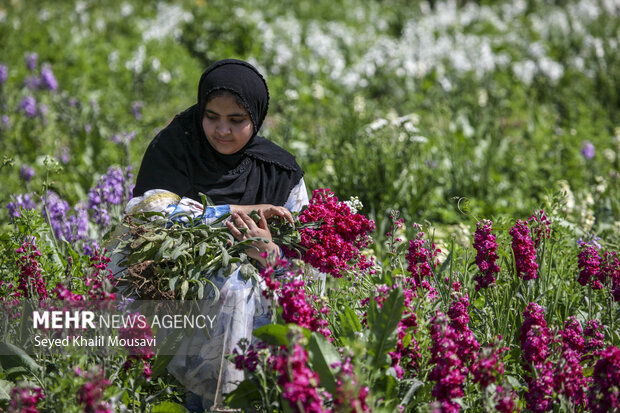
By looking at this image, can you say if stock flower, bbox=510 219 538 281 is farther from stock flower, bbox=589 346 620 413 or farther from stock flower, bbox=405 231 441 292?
stock flower, bbox=589 346 620 413

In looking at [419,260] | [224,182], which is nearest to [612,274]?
[419,260]

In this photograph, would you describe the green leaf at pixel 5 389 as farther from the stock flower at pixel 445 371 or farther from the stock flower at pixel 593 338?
the stock flower at pixel 593 338

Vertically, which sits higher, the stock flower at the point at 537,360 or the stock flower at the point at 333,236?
the stock flower at the point at 333,236

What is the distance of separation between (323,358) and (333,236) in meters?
0.50

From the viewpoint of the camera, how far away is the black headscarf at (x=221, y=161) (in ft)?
8.38

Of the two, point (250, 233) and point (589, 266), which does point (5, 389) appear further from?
point (589, 266)

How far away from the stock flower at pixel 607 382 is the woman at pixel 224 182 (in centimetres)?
108

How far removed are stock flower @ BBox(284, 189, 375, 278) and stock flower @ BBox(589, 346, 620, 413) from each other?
86 centimetres

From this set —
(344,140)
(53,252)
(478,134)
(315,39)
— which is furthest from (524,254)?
(315,39)

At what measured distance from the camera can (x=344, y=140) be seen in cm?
457

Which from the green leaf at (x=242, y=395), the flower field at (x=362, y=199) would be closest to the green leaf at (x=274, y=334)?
the flower field at (x=362, y=199)

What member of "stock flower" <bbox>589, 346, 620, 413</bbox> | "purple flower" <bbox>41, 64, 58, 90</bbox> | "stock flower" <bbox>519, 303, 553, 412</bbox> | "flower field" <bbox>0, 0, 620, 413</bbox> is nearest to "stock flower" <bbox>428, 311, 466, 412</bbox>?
"flower field" <bbox>0, 0, 620, 413</bbox>

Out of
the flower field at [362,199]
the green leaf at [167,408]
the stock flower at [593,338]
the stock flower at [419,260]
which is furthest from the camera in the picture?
the stock flower at [419,260]

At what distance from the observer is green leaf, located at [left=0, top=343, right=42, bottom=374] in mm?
2225
